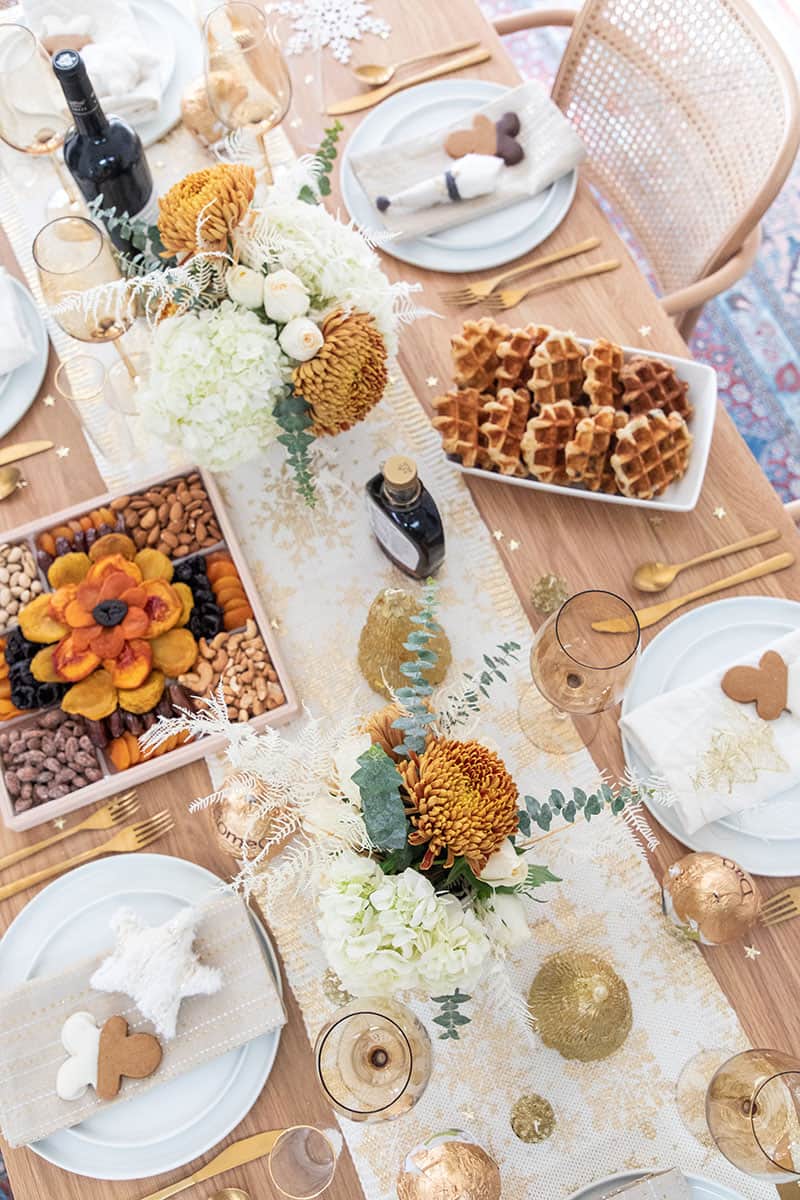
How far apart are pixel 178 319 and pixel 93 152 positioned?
374mm

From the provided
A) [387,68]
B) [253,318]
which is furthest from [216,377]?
[387,68]

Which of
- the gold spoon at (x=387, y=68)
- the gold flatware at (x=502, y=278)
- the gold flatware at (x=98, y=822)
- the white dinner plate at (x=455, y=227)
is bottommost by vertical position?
the gold flatware at (x=98, y=822)

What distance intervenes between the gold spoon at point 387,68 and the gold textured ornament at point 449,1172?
1.67m

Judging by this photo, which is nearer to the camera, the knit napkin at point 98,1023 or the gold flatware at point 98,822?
the knit napkin at point 98,1023

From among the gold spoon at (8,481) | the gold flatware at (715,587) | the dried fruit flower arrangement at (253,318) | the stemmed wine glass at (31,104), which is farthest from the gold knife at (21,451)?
the gold flatware at (715,587)

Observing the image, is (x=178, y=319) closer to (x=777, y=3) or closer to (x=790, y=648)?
(x=790, y=648)

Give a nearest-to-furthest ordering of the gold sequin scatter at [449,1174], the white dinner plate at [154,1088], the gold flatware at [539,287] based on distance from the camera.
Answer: the gold sequin scatter at [449,1174] → the white dinner plate at [154,1088] → the gold flatware at [539,287]

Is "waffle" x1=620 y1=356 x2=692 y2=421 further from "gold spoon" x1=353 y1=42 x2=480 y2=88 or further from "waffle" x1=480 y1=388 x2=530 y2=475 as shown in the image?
"gold spoon" x1=353 y1=42 x2=480 y2=88

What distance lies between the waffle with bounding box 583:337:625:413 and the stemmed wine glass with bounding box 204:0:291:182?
613mm

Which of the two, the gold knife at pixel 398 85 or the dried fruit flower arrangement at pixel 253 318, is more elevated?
the gold knife at pixel 398 85

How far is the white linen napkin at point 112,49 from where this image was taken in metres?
1.69

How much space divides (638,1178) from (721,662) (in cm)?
66

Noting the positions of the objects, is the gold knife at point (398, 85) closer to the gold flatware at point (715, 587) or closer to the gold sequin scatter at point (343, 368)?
the gold sequin scatter at point (343, 368)

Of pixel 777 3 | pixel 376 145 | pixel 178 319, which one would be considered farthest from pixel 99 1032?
pixel 777 3
